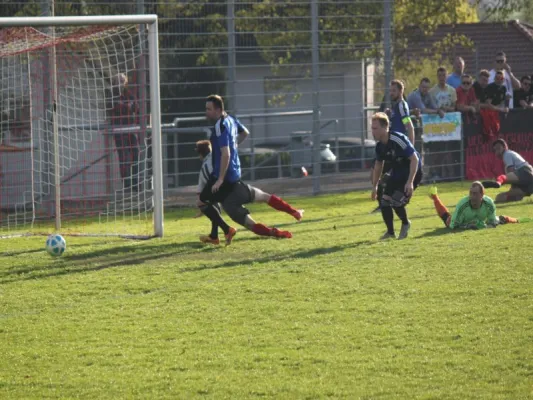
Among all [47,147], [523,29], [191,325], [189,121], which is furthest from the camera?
[523,29]

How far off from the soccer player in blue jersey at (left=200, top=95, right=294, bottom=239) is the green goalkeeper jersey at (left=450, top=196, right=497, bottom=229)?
7.83 feet

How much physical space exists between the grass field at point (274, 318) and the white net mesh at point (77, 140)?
2.30 metres

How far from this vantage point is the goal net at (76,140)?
16.3 meters

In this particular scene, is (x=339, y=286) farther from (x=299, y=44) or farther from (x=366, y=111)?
(x=366, y=111)

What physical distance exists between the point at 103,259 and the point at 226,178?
1.76m

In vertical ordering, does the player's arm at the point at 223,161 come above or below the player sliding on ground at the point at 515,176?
above

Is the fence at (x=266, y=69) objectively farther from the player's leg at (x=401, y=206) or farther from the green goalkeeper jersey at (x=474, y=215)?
the player's leg at (x=401, y=206)

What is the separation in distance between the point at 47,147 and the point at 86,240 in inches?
117

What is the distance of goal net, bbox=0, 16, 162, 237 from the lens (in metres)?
16.3

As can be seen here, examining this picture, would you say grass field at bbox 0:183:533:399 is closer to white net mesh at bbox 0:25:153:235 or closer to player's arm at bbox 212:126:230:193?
player's arm at bbox 212:126:230:193

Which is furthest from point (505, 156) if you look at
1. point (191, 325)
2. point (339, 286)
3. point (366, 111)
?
point (191, 325)

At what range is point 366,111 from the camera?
23.8 m

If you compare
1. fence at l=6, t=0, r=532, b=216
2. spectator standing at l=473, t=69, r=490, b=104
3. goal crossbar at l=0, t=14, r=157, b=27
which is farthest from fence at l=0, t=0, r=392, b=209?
goal crossbar at l=0, t=14, r=157, b=27

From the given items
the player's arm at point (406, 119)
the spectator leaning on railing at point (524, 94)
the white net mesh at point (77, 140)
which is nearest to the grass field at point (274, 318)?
the white net mesh at point (77, 140)
